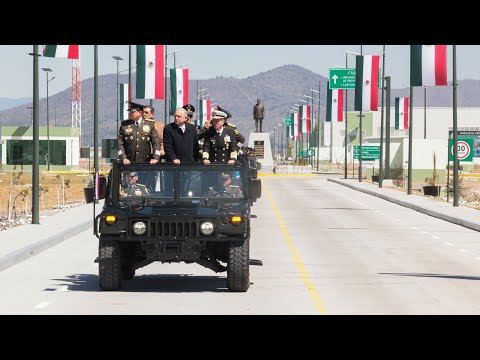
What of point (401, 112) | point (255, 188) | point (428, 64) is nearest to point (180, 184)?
point (255, 188)

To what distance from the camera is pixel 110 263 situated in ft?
59.7

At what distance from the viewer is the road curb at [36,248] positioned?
22766 millimetres

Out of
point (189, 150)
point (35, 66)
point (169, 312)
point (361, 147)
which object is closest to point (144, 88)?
point (35, 66)

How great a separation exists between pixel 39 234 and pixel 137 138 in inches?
355

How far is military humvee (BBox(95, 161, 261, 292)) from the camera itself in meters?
17.9

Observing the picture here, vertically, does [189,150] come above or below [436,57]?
below

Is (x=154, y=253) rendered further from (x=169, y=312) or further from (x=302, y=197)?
(x=302, y=197)

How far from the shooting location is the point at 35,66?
1334 inches

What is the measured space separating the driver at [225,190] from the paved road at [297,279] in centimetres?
140

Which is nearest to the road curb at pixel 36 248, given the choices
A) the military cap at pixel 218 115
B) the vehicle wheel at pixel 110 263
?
the vehicle wheel at pixel 110 263

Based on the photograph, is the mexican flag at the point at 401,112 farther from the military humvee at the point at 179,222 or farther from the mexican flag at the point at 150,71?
the military humvee at the point at 179,222
